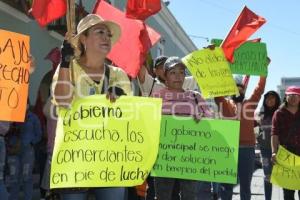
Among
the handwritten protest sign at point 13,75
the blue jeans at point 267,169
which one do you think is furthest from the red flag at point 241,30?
the handwritten protest sign at point 13,75

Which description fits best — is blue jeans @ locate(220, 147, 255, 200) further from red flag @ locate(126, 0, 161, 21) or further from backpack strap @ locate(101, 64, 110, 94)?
backpack strap @ locate(101, 64, 110, 94)

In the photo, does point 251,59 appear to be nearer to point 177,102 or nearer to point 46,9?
point 177,102

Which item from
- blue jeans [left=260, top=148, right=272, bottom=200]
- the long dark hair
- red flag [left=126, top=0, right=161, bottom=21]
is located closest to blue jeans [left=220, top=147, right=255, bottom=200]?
blue jeans [left=260, top=148, right=272, bottom=200]

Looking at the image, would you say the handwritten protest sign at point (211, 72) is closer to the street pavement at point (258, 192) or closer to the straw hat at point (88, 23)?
the straw hat at point (88, 23)

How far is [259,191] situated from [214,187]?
5.90ft

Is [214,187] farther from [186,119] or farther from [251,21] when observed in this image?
[186,119]

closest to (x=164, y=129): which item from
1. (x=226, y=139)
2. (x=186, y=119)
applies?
(x=186, y=119)

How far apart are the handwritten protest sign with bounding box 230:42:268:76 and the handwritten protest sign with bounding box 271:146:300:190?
1.04 meters

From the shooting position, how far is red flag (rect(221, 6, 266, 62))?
6469 millimetres

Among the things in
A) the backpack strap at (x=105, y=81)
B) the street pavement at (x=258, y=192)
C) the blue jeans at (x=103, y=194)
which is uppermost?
the backpack strap at (x=105, y=81)

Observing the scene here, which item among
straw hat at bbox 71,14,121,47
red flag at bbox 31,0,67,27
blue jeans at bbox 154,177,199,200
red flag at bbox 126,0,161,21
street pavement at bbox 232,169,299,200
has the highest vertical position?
red flag at bbox 126,0,161,21

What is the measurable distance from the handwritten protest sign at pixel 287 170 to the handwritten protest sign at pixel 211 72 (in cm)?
101

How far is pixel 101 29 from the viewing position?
371cm

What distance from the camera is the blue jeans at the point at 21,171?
6344 millimetres
